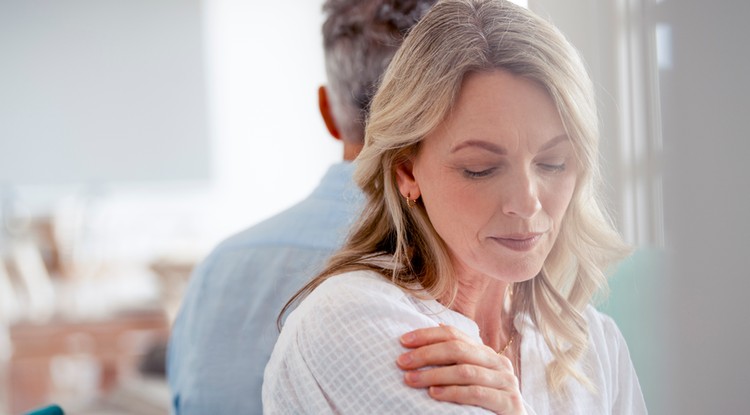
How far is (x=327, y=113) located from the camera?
86cm

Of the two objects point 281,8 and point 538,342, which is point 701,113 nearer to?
point 538,342

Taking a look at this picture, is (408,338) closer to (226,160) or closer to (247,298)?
(247,298)

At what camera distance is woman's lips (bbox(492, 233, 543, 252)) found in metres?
0.45

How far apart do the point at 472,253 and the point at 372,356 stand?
3.2 inches

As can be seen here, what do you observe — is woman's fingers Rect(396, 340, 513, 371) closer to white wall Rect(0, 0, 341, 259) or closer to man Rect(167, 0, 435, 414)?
man Rect(167, 0, 435, 414)

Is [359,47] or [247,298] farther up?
[359,47]

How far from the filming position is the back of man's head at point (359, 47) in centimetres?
80

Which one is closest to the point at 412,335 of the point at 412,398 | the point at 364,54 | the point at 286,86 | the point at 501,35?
the point at 412,398

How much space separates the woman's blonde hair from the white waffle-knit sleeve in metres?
0.02

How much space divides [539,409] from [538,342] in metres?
0.05

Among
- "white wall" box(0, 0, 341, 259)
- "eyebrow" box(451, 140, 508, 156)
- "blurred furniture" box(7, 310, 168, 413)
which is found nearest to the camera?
"eyebrow" box(451, 140, 508, 156)

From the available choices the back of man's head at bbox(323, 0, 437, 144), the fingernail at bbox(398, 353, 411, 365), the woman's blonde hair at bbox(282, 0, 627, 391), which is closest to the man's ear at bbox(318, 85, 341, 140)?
the back of man's head at bbox(323, 0, 437, 144)

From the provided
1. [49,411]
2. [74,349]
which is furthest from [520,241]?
[74,349]

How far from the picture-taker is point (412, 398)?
0.46 metres
